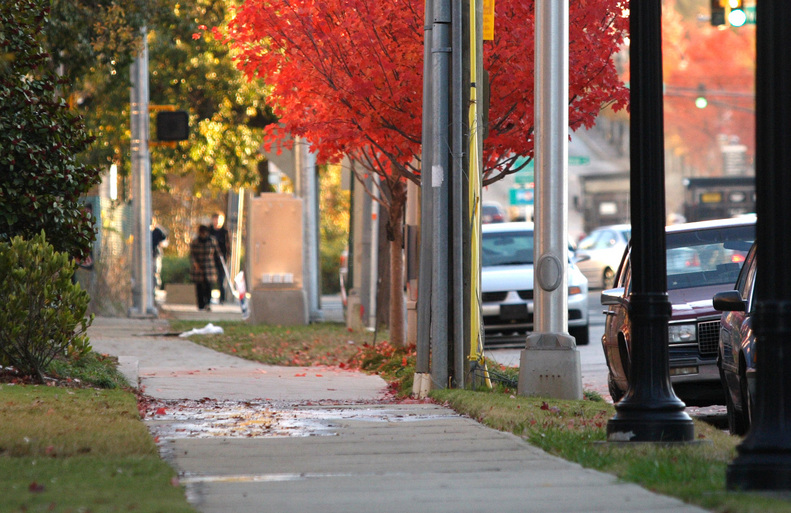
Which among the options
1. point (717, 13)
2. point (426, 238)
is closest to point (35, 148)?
point (426, 238)

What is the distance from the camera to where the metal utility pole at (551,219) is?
413 inches

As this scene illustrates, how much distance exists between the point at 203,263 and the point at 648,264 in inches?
814

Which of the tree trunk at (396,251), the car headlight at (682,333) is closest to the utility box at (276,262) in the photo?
the tree trunk at (396,251)

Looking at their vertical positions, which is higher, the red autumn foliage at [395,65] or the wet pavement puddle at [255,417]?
the red autumn foliage at [395,65]

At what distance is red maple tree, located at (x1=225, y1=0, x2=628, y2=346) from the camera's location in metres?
12.6

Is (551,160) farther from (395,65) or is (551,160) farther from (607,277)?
(607,277)

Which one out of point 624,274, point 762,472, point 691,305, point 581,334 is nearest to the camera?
point 762,472

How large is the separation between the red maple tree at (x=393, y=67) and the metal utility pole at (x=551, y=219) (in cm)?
191

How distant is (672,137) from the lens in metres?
105

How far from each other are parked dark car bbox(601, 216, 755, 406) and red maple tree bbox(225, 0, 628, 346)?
1785 mm

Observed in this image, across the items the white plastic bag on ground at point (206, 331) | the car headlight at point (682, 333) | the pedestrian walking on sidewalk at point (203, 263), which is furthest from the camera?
the pedestrian walking on sidewalk at point (203, 263)

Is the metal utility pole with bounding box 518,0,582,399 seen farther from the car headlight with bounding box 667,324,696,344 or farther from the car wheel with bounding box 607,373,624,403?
the car headlight with bounding box 667,324,696,344

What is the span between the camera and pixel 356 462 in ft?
22.3

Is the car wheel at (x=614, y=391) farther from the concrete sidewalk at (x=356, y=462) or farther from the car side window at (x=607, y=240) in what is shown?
the car side window at (x=607, y=240)
